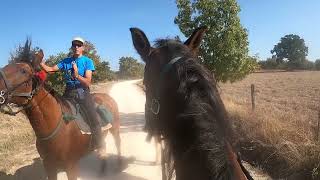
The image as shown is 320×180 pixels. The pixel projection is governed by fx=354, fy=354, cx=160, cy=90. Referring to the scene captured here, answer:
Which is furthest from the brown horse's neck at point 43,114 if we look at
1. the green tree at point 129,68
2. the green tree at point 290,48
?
the green tree at point 290,48

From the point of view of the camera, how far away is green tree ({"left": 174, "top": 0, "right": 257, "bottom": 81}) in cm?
1192

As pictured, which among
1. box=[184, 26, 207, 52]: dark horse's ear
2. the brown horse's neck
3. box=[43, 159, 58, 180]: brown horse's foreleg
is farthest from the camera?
box=[43, 159, 58, 180]: brown horse's foreleg

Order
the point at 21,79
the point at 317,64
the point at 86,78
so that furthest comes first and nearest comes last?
the point at 317,64, the point at 86,78, the point at 21,79

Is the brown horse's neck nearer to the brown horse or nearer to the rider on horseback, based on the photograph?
the brown horse

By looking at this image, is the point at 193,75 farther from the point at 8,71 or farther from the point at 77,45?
the point at 77,45

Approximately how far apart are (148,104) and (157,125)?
0.16 m

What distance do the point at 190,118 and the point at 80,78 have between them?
172 inches

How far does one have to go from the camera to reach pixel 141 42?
222 cm

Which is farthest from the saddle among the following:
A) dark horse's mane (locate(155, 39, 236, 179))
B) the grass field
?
dark horse's mane (locate(155, 39, 236, 179))

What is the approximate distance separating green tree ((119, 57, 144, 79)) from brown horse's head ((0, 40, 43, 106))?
102851 millimetres

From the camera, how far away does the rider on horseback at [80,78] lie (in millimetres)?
6082

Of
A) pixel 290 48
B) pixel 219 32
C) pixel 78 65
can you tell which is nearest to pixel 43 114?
pixel 78 65

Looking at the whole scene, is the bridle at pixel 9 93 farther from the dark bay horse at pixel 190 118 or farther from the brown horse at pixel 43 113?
the dark bay horse at pixel 190 118

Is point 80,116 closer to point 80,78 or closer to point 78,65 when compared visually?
point 80,78
